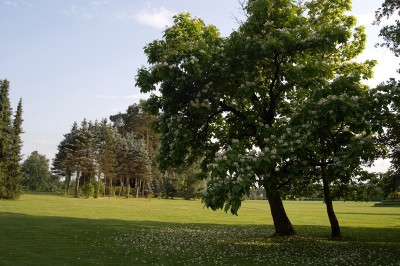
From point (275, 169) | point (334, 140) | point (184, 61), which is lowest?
point (275, 169)

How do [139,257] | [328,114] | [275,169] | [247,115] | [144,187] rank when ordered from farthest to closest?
1. [144,187]
2. [247,115]
3. [139,257]
4. [275,169]
5. [328,114]

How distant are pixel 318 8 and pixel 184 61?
1092cm

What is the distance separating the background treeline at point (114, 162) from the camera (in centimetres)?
7912

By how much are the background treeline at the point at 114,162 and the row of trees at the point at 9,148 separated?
44.7ft

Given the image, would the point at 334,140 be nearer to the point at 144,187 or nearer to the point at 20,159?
the point at 20,159

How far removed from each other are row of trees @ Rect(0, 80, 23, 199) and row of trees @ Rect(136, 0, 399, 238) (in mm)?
48172

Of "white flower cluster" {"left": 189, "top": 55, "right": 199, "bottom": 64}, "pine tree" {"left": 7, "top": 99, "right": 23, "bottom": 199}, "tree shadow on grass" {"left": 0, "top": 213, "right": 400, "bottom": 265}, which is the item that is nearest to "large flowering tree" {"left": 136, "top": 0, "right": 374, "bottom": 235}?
"white flower cluster" {"left": 189, "top": 55, "right": 199, "bottom": 64}

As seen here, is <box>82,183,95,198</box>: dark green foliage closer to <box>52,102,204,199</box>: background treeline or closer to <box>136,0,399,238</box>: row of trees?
<box>52,102,204,199</box>: background treeline

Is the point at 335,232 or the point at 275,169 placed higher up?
the point at 275,169

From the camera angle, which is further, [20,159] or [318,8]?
[20,159]

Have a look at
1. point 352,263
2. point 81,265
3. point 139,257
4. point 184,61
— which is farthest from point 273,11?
point 81,265

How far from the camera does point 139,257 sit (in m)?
14.8

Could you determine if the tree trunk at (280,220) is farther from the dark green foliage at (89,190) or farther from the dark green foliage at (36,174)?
the dark green foliage at (36,174)

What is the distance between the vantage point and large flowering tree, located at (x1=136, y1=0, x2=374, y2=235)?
12.7 meters
